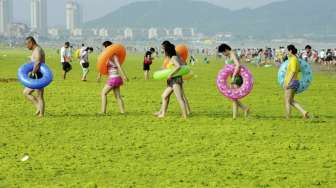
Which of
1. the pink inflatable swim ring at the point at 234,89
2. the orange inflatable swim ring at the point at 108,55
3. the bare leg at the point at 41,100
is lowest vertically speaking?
the bare leg at the point at 41,100

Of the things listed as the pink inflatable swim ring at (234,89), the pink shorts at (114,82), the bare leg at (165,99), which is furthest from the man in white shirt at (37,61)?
the pink inflatable swim ring at (234,89)

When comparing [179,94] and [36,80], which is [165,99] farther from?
[36,80]

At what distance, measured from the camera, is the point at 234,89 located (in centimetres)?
1180

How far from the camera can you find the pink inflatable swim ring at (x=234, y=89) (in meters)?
11.8

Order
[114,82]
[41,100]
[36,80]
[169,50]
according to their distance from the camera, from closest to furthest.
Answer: [169,50] → [36,80] → [41,100] → [114,82]

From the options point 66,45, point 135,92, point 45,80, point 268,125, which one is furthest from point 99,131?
point 66,45

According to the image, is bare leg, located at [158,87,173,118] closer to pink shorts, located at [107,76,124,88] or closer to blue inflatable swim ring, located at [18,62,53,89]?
pink shorts, located at [107,76,124,88]

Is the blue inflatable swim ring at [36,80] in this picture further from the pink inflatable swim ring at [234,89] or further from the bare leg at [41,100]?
the pink inflatable swim ring at [234,89]

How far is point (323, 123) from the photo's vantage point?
11461 mm

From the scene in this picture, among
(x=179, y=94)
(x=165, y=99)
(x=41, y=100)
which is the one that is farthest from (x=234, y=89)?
(x=41, y=100)

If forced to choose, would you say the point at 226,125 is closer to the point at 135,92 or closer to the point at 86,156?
the point at 86,156

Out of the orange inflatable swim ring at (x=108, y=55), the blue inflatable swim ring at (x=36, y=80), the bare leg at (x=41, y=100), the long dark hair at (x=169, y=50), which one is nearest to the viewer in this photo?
the long dark hair at (x=169, y=50)

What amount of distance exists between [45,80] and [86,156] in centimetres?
372

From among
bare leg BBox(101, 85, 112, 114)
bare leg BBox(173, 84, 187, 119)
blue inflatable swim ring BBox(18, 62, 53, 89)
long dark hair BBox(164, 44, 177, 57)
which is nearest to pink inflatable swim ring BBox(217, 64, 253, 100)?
bare leg BBox(173, 84, 187, 119)
